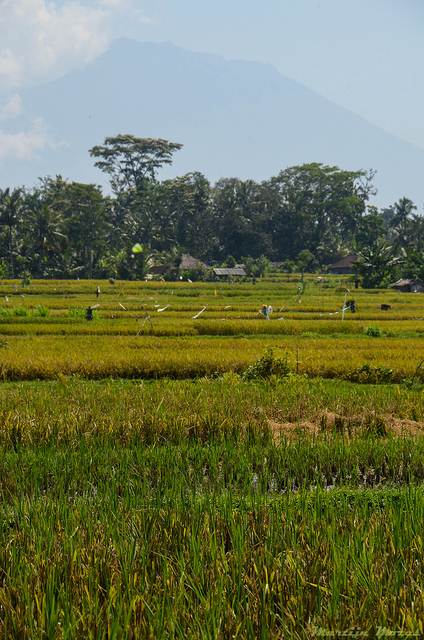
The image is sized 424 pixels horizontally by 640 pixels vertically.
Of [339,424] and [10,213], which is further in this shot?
[10,213]

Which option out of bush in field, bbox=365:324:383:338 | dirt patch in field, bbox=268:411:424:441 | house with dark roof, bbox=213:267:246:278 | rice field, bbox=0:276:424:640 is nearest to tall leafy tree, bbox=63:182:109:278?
house with dark roof, bbox=213:267:246:278

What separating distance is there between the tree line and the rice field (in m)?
39.7

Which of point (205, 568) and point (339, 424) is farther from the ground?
point (205, 568)

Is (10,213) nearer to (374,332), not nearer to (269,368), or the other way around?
(374,332)

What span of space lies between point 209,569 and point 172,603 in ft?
0.88

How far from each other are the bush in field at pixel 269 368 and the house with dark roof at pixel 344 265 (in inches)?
1868

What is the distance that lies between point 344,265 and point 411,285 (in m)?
15.9

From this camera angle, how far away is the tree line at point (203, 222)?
45.6 meters

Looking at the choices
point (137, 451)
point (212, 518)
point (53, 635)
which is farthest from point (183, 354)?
point (53, 635)

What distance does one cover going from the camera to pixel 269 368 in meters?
7.65

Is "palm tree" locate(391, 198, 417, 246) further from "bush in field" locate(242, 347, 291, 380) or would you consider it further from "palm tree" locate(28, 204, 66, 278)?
"bush in field" locate(242, 347, 291, 380)

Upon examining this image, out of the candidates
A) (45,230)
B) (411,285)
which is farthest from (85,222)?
(411,285)

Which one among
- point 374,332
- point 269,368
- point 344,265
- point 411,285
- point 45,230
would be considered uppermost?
point 45,230

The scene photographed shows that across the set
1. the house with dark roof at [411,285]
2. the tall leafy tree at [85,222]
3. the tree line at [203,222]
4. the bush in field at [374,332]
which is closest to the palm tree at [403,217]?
the tree line at [203,222]
